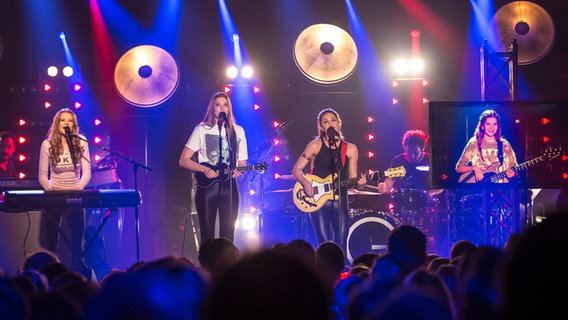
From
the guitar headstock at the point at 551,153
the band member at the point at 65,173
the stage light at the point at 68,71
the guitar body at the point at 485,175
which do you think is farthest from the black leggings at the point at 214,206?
the stage light at the point at 68,71

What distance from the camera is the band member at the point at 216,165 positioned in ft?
28.1

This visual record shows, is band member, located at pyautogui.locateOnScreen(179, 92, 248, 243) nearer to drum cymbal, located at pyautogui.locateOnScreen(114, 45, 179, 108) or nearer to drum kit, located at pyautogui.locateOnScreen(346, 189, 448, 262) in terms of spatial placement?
drum kit, located at pyautogui.locateOnScreen(346, 189, 448, 262)

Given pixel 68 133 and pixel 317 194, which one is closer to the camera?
pixel 68 133

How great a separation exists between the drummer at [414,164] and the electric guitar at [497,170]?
1.80 meters

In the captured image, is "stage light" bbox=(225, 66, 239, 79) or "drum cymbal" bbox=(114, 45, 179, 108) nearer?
"drum cymbal" bbox=(114, 45, 179, 108)

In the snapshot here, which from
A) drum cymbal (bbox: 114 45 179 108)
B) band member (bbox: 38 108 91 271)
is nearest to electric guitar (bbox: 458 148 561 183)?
band member (bbox: 38 108 91 271)

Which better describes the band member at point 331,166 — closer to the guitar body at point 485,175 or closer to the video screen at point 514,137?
the video screen at point 514,137

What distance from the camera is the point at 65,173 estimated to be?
8.70 meters

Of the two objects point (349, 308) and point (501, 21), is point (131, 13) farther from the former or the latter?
point (349, 308)

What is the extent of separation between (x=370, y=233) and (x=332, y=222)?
1.98 metres

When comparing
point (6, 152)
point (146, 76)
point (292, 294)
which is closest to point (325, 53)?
point (146, 76)

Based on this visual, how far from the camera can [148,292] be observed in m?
1.92

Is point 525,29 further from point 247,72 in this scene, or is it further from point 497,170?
point 497,170

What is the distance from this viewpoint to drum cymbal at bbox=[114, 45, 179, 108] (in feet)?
40.6
